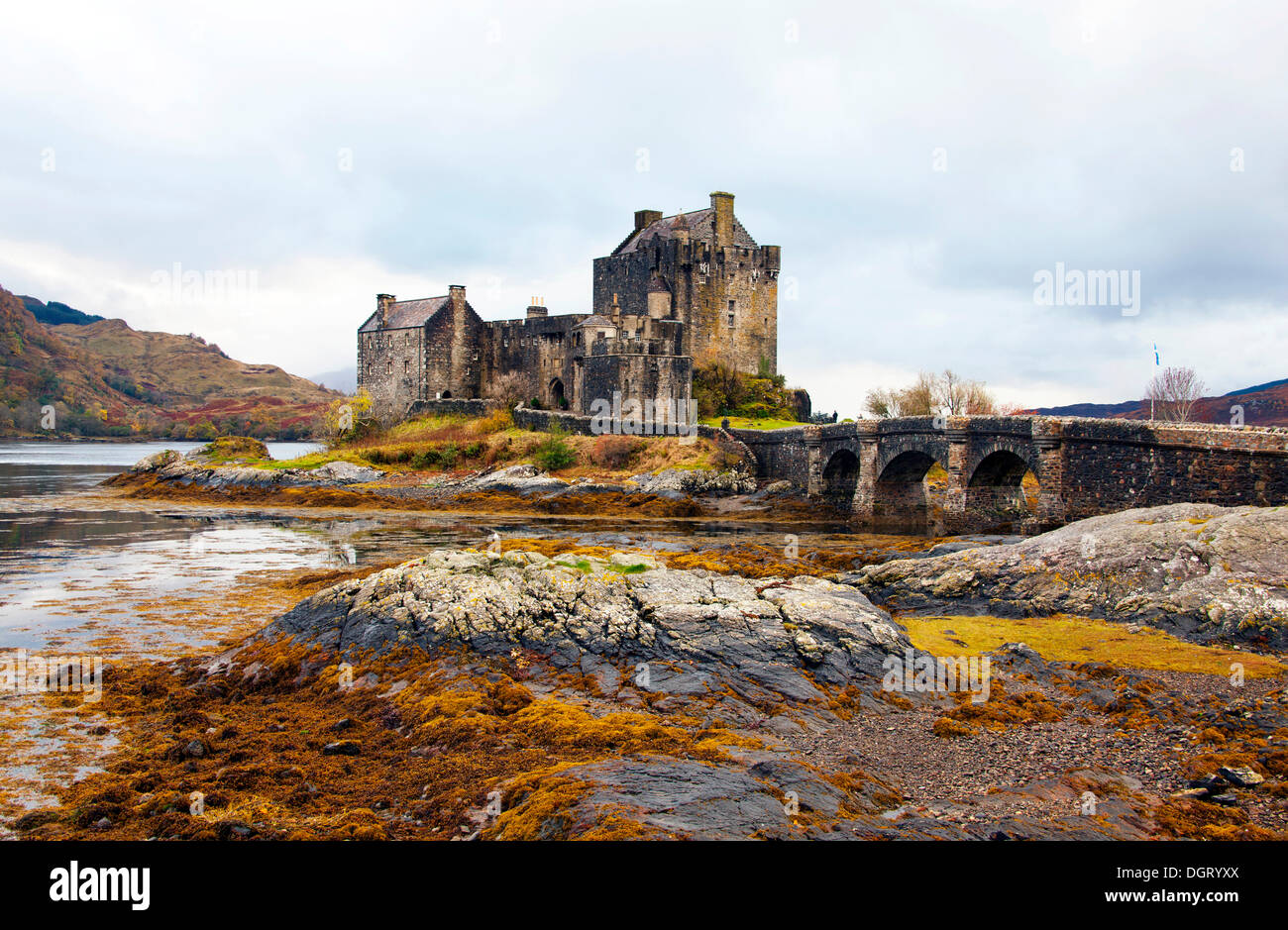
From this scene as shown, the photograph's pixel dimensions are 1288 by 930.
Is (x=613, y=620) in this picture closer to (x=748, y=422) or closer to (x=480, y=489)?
(x=480, y=489)

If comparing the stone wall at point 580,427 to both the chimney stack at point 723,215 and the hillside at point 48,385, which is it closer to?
the chimney stack at point 723,215

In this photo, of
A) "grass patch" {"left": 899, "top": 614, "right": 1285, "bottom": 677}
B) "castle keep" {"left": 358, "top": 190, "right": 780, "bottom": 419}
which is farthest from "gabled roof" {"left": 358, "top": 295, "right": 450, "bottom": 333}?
"grass patch" {"left": 899, "top": 614, "right": 1285, "bottom": 677}

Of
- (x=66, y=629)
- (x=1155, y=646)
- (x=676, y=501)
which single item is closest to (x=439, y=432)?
(x=676, y=501)

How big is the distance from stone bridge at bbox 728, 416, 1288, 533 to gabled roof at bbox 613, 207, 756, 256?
42.9 ft

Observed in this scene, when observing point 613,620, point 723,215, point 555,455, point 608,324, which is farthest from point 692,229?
point 613,620

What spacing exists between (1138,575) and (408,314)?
1668 inches

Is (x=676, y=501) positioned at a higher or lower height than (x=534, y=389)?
lower

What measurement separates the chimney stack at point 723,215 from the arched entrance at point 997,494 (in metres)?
23.3

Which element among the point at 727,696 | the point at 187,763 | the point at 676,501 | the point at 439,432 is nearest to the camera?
the point at 187,763

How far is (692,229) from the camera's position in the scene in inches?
1879

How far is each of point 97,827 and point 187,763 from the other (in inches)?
55.2

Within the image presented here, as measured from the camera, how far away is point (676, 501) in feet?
116
